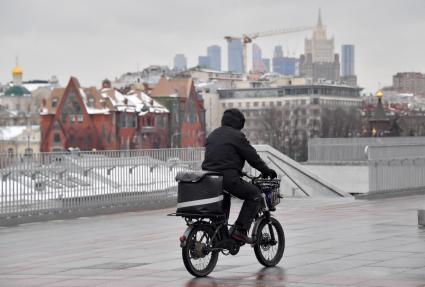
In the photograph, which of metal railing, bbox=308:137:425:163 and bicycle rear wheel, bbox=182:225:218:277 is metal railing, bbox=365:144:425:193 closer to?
metal railing, bbox=308:137:425:163

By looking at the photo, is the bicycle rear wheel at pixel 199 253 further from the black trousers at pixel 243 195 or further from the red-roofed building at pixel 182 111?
the red-roofed building at pixel 182 111

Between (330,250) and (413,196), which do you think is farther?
(413,196)

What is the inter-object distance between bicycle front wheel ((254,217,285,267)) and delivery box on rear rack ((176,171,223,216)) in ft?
2.71

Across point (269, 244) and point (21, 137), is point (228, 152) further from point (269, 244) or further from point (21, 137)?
point (21, 137)

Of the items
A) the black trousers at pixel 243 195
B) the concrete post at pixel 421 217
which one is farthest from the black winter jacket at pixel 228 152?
the concrete post at pixel 421 217

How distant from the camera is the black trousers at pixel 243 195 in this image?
1248 centimetres

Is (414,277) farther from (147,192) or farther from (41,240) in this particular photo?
(147,192)

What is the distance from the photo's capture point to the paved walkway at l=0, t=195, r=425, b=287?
12.1 metres

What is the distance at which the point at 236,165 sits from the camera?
12.6m

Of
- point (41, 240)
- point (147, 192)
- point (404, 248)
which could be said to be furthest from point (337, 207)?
point (404, 248)

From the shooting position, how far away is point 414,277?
11.7 metres

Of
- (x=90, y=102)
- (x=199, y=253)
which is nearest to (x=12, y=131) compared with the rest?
(x=90, y=102)

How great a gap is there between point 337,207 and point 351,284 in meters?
14.2

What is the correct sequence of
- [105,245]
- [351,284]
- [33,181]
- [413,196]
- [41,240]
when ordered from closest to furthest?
1. [351,284]
2. [105,245]
3. [41,240]
4. [33,181]
5. [413,196]
